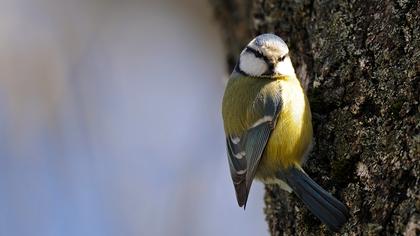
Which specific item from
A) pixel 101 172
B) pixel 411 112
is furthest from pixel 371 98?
pixel 101 172

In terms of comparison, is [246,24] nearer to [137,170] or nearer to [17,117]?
[137,170]

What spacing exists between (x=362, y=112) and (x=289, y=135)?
35cm

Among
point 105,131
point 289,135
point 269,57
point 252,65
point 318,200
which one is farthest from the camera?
point 105,131

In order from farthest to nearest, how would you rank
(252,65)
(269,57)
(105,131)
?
(105,131)
(252,65)
(269,57)

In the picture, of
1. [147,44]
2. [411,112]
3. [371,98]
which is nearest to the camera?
[411,112]

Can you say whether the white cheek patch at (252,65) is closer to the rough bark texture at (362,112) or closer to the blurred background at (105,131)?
the rough bark texture at (362,112)

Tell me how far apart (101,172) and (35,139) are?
439 millimetres

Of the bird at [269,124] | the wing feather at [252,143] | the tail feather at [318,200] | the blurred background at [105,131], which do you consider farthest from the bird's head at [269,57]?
the blurred background at [105,131]

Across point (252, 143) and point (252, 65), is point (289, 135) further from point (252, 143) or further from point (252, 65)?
point (252, 65)

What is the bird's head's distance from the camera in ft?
8.13

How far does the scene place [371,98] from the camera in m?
2.05

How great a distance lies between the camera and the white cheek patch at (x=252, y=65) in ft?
8.38

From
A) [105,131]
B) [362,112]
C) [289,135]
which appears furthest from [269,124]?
[105,131]

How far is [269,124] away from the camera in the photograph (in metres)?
2.37
